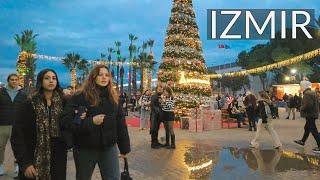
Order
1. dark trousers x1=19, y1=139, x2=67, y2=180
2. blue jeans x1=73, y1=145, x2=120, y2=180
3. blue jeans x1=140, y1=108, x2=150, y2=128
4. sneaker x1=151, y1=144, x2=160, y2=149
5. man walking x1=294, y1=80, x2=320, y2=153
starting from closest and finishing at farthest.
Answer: dark trousers x1=19, y1=139, x2=67, y2=180
blue jeans x1=73, y1=145, x2=120, y2=180
man walking x1=294, y1=80, x2=320, y2=153
sneaker x1=151, y1=144, x2=160, y2=149
blue jeans x1=140, y1=108, x2=150, y2=128

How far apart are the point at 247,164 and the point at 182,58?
13.9 metres

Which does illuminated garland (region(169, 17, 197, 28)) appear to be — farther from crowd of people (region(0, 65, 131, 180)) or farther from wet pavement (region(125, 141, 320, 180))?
crowd of people (region(0, 65, 131, 180))

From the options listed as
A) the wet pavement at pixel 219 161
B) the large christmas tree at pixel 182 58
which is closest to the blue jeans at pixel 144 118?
the wet pavement at pixel 219 161

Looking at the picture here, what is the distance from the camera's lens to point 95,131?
448 centimetres

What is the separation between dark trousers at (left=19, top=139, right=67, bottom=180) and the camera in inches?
172

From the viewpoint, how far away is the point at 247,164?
9539 mm

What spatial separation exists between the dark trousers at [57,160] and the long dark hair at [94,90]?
18.7 inches

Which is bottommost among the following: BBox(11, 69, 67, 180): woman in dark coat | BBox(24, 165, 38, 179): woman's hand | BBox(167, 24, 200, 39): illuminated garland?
BBox(24, 165, 38, 179): woman's hand

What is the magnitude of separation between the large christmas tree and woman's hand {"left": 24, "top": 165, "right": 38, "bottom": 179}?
1852 centimetres

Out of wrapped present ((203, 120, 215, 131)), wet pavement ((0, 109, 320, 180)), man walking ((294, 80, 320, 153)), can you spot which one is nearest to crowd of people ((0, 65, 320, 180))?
wet pavement ((0, 109, 320, 180))

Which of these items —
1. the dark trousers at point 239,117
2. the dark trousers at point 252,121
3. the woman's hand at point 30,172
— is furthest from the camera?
the dark trousers at point 239,117

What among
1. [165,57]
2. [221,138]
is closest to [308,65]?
[165,57]

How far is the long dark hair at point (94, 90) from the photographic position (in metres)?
4.55

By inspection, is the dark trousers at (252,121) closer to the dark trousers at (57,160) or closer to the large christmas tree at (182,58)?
the large christmas tree at (182,58)
